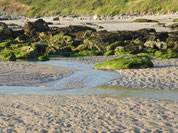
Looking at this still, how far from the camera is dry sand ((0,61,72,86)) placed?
1297 centimetres

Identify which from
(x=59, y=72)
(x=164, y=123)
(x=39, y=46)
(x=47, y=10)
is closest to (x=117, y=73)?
(x=59, y=72)

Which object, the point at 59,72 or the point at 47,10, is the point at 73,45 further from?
the point at 47,10

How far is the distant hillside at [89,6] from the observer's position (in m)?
87.3

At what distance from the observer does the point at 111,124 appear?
7.15 meters

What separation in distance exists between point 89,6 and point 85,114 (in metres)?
105

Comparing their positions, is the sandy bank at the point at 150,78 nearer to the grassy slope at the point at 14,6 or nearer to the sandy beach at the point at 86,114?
the sandy beach at the point at 86,114

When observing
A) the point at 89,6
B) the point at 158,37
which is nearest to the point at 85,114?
the point at 158,37

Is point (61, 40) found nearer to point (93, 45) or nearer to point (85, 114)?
point (93, 45)

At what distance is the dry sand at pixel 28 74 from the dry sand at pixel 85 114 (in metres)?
2.79

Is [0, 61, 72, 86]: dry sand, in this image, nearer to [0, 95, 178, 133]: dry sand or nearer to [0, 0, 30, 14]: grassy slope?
[0, 95, 178, 133]: dry sand

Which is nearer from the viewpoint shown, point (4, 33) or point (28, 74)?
point (28, 74)

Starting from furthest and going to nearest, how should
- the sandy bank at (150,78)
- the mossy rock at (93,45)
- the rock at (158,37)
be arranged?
the rock at (158,37)
the mossy rock at (93,45)
the sandy bank at (150,78)

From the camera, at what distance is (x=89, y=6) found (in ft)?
363

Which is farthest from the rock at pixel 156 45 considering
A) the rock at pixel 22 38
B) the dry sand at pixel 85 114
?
the dry sand at pixel 85 114
